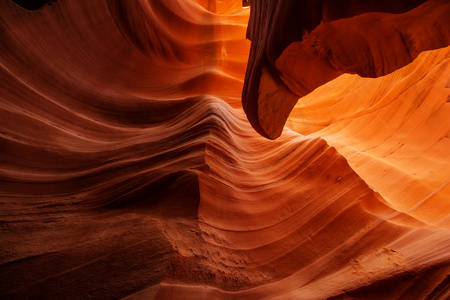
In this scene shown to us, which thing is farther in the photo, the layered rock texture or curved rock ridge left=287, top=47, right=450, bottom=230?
curved rock ridge left=287, top=47, right=450, bottom=230

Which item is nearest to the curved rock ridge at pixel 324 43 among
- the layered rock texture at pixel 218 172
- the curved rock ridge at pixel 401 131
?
the layered rock texture at pixel 218 172

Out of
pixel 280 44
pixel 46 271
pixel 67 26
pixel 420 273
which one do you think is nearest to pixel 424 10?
pixel 280 44

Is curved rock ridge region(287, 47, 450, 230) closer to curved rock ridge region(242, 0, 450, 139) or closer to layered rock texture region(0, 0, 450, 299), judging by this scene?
layered rock texture region(0, 0, 450, 299)

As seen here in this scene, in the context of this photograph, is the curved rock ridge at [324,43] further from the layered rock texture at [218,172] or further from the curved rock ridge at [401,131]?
the curved rock ridge at [401,131]

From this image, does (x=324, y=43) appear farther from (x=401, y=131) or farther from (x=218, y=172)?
(x=401, y=131)

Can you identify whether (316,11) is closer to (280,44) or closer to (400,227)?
(280,44)

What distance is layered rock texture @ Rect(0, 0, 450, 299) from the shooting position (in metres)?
1.12

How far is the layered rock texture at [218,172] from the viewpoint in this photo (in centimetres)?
112

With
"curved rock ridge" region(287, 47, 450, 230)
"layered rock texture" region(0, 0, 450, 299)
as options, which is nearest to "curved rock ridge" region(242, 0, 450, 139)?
"layered rock texture" region(0, 0, 450, 299)

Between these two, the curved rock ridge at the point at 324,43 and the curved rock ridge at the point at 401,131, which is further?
the curved rock ridge at the point at 401,131

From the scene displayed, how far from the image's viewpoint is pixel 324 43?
1.41m

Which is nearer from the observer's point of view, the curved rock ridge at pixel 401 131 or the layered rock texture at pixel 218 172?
the layered rock texture at pixel 218 172

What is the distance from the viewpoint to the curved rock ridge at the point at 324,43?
1114 millimetres

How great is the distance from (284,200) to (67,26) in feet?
9.19
